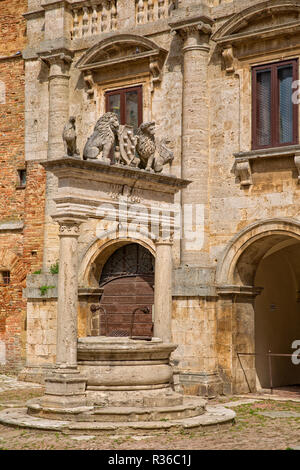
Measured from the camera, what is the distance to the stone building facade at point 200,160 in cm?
1503

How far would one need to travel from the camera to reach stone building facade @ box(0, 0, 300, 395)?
15031mm

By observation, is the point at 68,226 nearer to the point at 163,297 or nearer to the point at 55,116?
the point at 163,297

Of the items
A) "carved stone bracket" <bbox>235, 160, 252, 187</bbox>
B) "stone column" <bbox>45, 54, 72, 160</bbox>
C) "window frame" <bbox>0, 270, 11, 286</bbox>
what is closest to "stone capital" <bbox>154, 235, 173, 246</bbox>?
"carved stone bracket" <bbox>235, 160, 252, 187</bbox>

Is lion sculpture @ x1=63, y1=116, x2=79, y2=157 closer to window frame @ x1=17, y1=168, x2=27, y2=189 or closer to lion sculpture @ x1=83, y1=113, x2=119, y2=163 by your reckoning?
lion sculpture @ x1=83, y1=113, x2=119, y2=163

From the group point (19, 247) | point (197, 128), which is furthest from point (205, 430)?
point (19, 247)

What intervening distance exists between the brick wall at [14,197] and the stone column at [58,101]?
34.7 inches

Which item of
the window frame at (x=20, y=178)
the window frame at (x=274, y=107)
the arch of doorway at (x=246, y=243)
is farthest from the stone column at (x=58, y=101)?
the arch of doorway at (x=246, y=243)

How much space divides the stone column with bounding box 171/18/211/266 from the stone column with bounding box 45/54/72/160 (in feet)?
10.6

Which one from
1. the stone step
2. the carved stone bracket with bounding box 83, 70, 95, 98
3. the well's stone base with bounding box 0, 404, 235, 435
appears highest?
the carved stone bracket with bounding box 83, 70, 95, 98

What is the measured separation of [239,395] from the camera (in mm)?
15242

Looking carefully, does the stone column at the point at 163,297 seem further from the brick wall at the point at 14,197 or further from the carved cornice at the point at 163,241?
the brick wall at the point at 14,197

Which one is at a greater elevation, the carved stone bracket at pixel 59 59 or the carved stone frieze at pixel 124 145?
the carved stone bracket at pixel 59 59

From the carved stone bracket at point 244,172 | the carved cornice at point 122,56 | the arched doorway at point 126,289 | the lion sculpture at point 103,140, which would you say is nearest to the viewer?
the lion sculpture at point 103,140

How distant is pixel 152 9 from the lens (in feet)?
55.5
